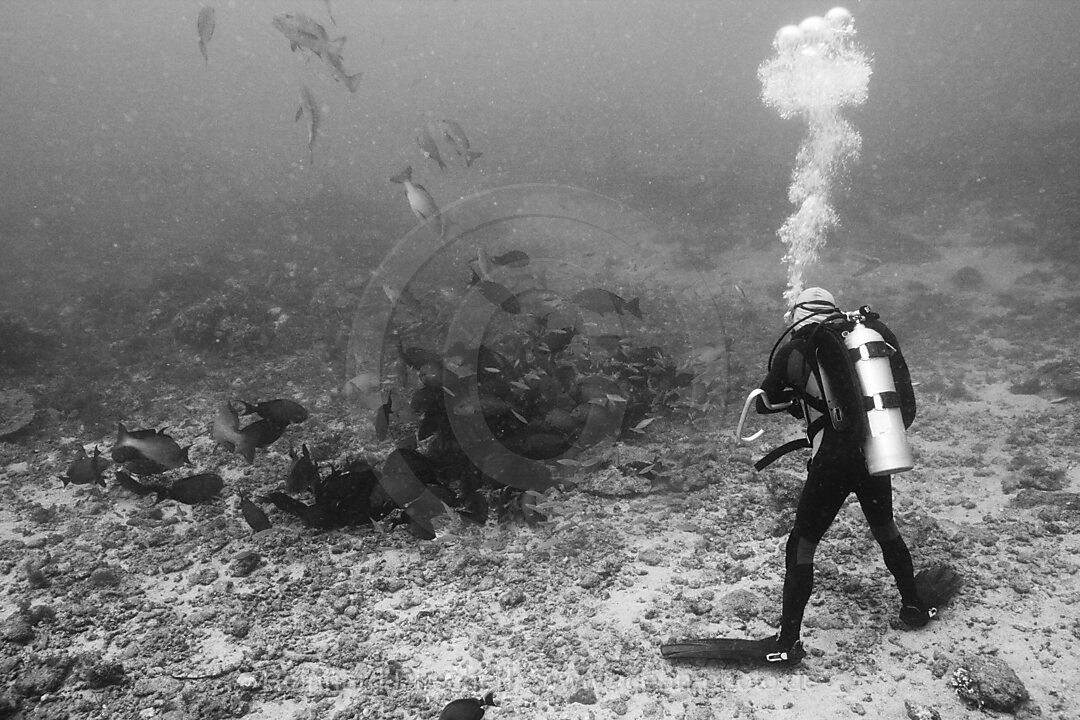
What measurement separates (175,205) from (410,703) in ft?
67.9

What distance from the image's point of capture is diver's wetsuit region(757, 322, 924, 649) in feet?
9.46

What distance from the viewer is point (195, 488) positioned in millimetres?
4496

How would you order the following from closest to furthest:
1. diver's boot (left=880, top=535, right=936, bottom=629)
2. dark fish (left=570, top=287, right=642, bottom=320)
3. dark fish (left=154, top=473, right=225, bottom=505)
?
1. diver's boot (left=880, top=535, right=936, bottom=629)
2. dark fish (left=154, top=473, right=225, bottom=505)
3. dark fish (left=570, top=287, right=642, bottom=320)

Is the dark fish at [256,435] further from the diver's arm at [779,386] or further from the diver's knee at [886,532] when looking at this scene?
the diver's knee at [886,532]

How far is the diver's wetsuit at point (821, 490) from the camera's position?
2.88m

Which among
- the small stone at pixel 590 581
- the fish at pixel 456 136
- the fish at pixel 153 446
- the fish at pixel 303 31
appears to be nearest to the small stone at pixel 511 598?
the small stone at pixel 590 581

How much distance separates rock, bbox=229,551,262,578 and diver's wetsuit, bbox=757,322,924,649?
3528 millimetres

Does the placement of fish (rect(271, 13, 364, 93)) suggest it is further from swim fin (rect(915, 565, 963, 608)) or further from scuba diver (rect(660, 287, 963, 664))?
swim fin (rect(915, 565, 963, 608))

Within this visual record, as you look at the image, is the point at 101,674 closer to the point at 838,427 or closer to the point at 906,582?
the point at 838,427

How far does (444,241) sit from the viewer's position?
1465 centimetres

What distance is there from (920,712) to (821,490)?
1085 millimetres

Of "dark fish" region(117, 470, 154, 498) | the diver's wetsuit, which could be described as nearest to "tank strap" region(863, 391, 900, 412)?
the diver's wetsuit

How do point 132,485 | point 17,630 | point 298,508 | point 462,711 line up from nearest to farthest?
1. point 462,711
2. point 17,630
3. point 298,508
4. point 132,485

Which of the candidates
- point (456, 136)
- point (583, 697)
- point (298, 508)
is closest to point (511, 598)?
point (583, 697)
